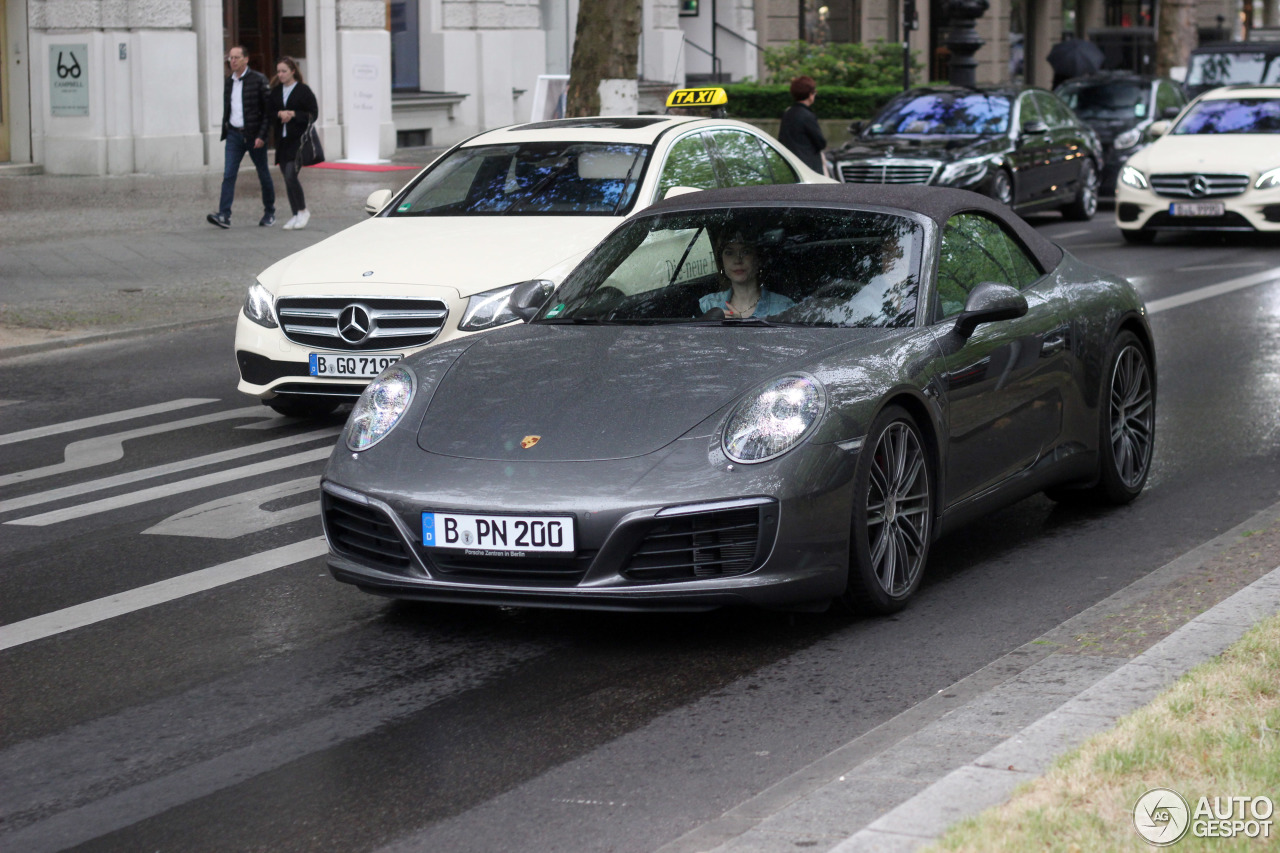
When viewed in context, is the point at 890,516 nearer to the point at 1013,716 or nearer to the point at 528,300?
the point at 1013,716

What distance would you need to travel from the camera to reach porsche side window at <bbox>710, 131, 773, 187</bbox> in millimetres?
11258

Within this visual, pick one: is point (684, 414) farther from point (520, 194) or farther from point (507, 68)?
point (507, 68)

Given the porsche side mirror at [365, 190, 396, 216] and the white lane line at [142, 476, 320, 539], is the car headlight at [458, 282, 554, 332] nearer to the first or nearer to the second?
the white lane line at [142, 476, 320, 539]

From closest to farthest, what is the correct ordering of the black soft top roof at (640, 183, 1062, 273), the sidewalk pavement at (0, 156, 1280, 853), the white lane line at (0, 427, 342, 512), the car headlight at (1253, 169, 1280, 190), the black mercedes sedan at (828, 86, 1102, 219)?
1. the sidewalk pavement at (0, 156, 1280, 853)
2. the black soft top roof at (640, 183, 1062, 273)
3. the white lane line at (0, 427, 342, 512)
4. the car headlight at (1253, 169, 1280, 190)
5. the black mercedes sedan at (828, 86, 1102, 219)

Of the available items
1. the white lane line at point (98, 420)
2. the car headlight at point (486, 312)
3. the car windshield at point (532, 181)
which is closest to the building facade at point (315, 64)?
the car windshield at point (532, 181)

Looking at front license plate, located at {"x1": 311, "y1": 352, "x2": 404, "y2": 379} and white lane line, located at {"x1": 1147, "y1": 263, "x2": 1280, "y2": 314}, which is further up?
front license plate, located at {"x1": 311, "y1": 352, "x2": 404, "y2": 379}

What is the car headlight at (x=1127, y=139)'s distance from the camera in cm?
2434

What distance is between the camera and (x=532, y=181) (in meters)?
10.5

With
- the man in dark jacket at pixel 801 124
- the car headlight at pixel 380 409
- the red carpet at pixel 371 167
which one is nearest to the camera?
the car headlight at pixel 380 409

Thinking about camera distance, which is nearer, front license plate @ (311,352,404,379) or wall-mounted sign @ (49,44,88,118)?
front license plate @ (311,352,404,379)

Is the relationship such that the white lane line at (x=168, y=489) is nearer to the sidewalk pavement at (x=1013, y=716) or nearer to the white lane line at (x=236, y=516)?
the white lane line at (x=236, y=516)

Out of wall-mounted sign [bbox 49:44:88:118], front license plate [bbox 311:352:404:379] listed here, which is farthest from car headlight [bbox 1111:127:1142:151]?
front license plate [bbox 311:352:404:379]

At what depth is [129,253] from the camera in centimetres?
1697

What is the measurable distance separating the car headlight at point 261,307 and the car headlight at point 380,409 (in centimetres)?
335
